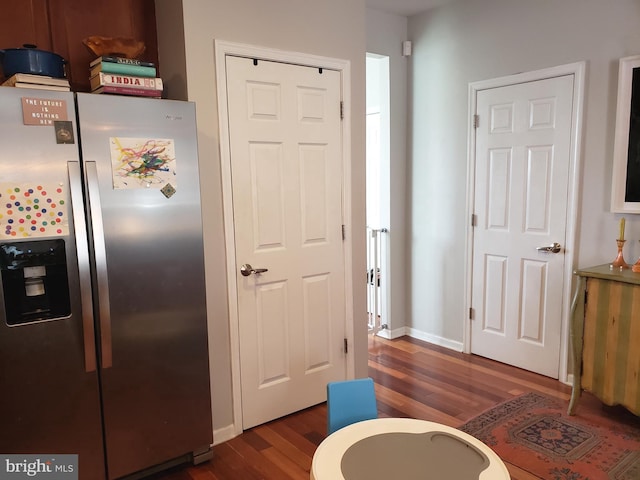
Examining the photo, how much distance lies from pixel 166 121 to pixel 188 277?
0.74 metres

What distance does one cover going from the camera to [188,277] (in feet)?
7.39

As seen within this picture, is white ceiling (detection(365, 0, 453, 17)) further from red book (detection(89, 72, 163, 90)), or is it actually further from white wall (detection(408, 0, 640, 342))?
red book (detection(89, 72, 163, 90))

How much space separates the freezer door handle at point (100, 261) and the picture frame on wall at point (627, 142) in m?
2.96

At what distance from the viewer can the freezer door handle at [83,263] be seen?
191 centimetres

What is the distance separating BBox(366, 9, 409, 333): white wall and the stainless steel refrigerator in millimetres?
2255

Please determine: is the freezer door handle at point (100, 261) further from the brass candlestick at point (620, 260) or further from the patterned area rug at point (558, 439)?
the brass candlestick at point (620, 260)

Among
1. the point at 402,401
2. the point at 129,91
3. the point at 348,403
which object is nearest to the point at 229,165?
the point at 129,91

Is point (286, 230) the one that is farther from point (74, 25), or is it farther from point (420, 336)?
point (420, 336)

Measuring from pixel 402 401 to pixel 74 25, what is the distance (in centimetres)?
289

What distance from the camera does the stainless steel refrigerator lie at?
184cm

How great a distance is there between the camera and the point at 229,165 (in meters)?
2.52

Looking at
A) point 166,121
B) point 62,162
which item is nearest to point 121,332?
point 62,162

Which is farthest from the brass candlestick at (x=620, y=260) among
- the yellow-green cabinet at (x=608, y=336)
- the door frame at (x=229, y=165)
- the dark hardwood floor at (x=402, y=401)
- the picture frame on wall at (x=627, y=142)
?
the door frame at (x=229, y=165)

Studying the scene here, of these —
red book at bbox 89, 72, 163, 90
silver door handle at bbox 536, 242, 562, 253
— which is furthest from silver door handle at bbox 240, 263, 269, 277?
silver door handle at bbox 536, 242, 562, 253
